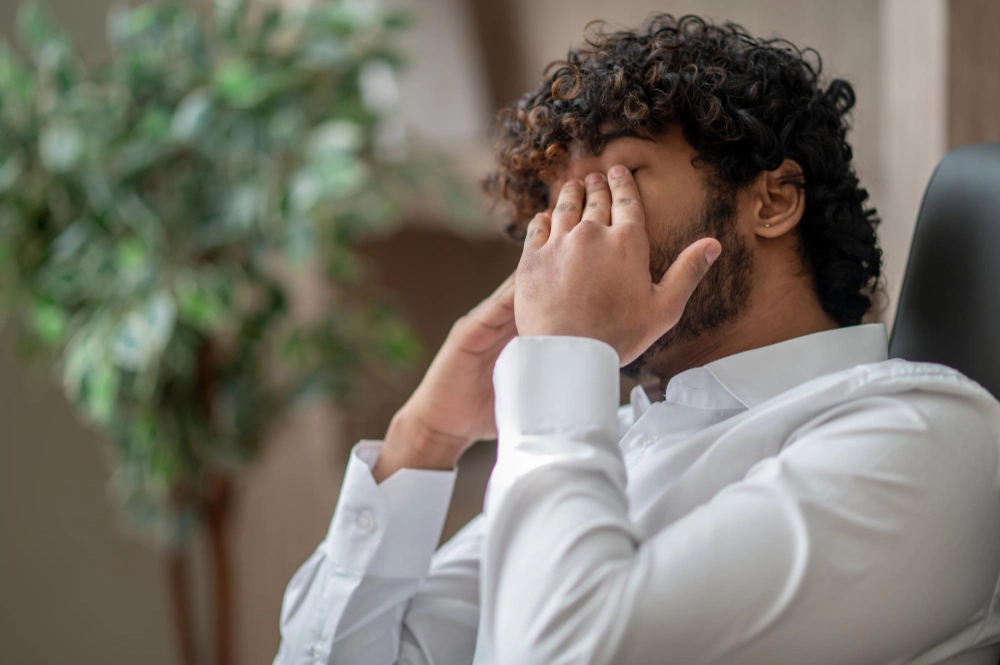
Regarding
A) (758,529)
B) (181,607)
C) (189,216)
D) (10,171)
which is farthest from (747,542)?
(181,607)

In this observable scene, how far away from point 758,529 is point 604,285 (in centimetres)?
26

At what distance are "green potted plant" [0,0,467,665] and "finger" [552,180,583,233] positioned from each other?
966 millimetres

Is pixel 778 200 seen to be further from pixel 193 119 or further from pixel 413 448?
pixel 193 119

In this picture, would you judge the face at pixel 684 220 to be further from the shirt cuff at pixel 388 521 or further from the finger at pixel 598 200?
the shirt cuff at pixel 388 521

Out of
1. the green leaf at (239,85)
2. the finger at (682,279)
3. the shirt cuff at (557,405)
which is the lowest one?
the shirt cuff at (557,405)

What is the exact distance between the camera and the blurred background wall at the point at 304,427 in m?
2.50

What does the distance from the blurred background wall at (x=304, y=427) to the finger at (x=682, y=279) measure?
1343 mm

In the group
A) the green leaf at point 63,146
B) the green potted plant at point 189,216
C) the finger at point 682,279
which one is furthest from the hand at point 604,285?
the green leaf at point 63,146

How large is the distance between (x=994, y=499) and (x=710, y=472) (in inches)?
9.9

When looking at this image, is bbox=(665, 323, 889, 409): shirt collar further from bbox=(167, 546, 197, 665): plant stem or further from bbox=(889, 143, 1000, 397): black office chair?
bbox=(167, 546, 197, 665): plant stem

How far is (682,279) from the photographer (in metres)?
0.86

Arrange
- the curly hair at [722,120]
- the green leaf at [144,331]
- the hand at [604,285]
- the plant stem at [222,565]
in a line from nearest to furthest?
1. the hand at [604,285]
2. the curly hair at [722,120]
3. the green leaf at [144,331]
4. the plant stem at [222,565]

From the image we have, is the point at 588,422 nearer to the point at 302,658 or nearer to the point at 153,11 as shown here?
the point at 302,658

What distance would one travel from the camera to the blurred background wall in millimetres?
2502
